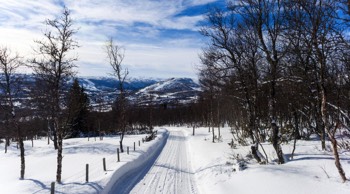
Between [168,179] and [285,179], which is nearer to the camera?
[285,179]

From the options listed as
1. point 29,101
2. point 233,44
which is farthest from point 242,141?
point 29,101

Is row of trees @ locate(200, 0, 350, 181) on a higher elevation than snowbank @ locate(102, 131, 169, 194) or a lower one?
higher

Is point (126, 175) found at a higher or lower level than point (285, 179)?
lower

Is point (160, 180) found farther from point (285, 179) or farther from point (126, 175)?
point (285, 179)

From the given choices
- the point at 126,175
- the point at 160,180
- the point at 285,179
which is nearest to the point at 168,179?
the point at 160,180

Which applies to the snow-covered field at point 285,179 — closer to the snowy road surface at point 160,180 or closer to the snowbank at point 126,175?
the snowy road surface at point 160,180

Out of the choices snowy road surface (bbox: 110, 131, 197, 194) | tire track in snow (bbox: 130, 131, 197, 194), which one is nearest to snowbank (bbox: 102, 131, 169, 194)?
snowy road surface (bbox: 110, 131, 197, 194)

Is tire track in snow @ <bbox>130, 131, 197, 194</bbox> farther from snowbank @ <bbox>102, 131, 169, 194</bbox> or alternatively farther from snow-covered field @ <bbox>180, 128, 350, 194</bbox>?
snow-covered field @ <bbox>180, 128, 350, 194</bbox>

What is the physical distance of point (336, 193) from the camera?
367 inches

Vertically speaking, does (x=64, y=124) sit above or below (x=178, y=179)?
above

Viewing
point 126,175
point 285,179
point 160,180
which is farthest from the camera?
point 126,175

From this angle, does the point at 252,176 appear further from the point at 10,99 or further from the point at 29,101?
the point at 29,101

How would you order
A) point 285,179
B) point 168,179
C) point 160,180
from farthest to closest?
point 168,179 → point 160,180 → point 285,179

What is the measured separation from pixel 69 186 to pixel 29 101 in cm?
1218
